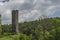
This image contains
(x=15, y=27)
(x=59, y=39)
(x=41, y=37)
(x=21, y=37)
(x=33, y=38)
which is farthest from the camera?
(x=15, y=27)

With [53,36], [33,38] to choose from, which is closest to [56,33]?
[53,36]

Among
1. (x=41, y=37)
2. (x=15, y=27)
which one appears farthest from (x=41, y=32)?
(x=15, y=27)

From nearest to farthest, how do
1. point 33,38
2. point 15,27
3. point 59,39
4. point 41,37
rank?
point 59,39 → point 41,37 → point 33,38 → point 15,27

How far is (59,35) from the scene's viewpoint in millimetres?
48344

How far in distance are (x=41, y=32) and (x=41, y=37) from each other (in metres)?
1.17

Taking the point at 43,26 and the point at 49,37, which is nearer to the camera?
the point at 49,37

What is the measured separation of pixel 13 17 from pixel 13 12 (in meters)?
2.33

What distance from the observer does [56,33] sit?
49.8 meters

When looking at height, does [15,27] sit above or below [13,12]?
below

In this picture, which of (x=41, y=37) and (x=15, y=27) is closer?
(x=41, y=37)

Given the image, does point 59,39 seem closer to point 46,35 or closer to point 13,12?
point 46,35

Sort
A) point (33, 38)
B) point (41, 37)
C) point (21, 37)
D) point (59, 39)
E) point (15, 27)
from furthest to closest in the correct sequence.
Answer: point (15, 27)
point (33, 38)
point (41, 37)
point (21, 37)
point (59, 39)

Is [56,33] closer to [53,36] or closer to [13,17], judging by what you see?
[53,36]

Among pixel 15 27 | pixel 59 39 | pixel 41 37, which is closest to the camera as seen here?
pixel 59 39
